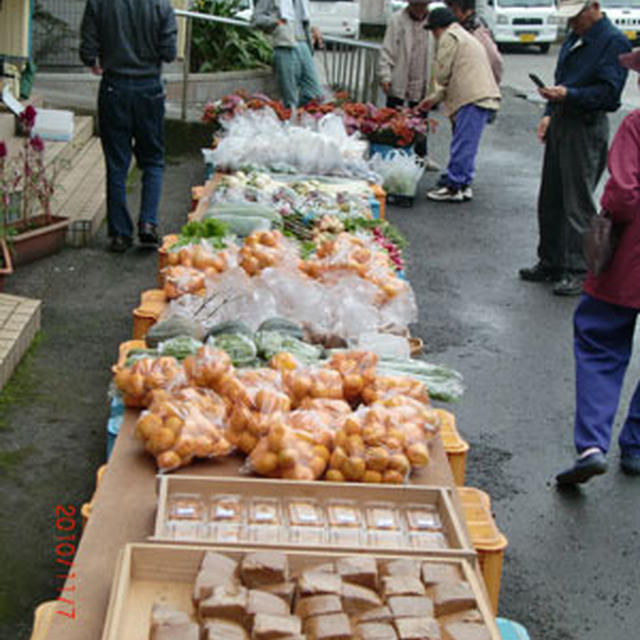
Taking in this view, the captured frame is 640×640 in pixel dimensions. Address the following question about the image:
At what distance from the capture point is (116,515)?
3.32 m

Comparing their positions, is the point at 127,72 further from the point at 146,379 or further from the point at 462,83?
the point at 146,379

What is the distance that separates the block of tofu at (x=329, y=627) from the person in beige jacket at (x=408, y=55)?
931cm

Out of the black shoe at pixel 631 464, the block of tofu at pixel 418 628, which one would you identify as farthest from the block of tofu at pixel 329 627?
the black shoe at pixel 631 464

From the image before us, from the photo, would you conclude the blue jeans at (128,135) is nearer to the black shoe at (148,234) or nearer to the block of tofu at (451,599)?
the black shoe at (148,234)

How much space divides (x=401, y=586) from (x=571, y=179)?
6.01 meters

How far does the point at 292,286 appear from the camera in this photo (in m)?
4.93

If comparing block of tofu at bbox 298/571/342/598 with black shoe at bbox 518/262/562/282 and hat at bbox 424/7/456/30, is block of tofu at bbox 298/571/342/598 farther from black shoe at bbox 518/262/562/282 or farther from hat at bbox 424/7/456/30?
hat at bbox 424/7/456/30

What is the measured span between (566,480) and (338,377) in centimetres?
185

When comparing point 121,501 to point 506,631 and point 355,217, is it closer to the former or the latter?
point 506,631

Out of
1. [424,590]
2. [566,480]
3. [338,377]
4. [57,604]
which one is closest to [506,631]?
[424,590]

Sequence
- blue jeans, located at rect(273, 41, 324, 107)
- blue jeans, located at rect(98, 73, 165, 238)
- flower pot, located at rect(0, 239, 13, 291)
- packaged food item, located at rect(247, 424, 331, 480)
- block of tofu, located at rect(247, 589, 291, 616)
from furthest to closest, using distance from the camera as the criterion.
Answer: blue jeans, located at rect(273, 41, 324, 107)
blue jeans, located at rect(98, 73, 165, 238)
flower pot, located at rect(0, 239, 13, 291)
packaged food item, located at rect(247, 424, 331, 480)
block of tofu, located at rect(247, 589, 291, 616)

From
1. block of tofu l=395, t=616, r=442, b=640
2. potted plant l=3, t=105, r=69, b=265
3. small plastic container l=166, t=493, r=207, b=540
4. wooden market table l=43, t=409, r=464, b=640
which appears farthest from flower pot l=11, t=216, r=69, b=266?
block of tofu l=395, t=616, r=442, b=640

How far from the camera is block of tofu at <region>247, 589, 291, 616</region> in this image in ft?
8.86

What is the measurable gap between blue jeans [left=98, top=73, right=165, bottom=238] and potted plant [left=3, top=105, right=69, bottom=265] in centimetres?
45
